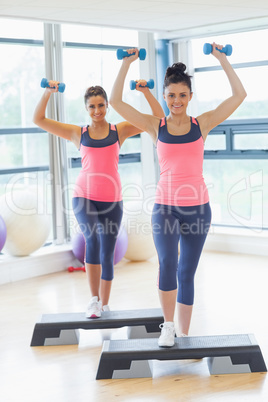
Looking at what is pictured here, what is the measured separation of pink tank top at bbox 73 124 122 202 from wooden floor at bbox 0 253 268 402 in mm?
938

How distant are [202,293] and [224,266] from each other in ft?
3.35

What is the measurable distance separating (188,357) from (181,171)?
99cm

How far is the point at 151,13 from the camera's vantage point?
16.8 feet

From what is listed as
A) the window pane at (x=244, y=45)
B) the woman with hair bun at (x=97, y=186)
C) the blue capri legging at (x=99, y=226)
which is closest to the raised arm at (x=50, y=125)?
the woman with hair bun at (x=97, y=186)

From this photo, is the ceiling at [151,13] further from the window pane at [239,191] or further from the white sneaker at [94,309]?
the white sneaker at [94,309]

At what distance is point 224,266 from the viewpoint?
607cm

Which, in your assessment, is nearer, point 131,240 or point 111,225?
point 111,225

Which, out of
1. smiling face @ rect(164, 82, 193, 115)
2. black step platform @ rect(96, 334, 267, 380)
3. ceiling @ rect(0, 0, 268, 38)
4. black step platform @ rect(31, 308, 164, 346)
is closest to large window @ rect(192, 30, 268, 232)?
ceiling @ rect(0, 0, 268, 38)

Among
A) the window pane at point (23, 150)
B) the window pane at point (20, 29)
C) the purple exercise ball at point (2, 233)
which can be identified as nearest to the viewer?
the purple exercise ball at point (2, 233)

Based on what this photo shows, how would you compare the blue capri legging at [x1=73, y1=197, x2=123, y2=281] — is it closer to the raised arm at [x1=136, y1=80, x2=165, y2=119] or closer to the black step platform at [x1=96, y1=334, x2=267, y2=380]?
the raised arm at [x1=136, y1=80, x2=165, y2=119]

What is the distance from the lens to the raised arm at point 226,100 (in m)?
3.43

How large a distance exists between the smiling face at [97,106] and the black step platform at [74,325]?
50.9 inches

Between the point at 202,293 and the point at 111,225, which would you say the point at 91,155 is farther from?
the point at 202,293

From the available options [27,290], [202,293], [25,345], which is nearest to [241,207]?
[202,293]
